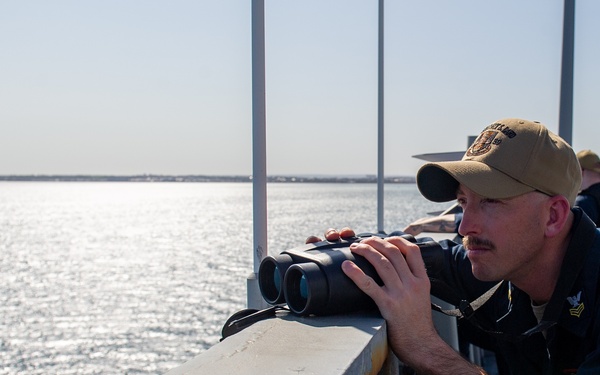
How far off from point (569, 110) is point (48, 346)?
1818cm

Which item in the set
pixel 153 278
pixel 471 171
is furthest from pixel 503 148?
pixel 153 278

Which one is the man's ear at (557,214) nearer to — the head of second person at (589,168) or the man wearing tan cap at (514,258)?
the man wearing tan cap at (514,258)

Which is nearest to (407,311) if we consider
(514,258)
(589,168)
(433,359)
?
(433,359)

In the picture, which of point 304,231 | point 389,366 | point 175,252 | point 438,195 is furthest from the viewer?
point 304,231

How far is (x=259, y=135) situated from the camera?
377 cm

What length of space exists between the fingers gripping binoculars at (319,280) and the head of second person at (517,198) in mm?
504

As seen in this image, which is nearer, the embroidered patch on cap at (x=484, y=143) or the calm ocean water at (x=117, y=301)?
the embroidered patch on cap at (x=484, y=143)

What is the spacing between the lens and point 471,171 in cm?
230

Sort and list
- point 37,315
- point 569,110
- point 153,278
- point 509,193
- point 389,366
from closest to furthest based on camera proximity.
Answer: point 389,366
point 509,193
point 569,110
point 37,315
point 153,278

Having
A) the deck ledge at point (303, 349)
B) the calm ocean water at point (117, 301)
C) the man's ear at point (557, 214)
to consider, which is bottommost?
the calm ocean water at point (117, 301)

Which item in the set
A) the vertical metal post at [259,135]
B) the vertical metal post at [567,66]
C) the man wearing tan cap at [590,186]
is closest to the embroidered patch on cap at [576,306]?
the vertical metal post at [259,135]

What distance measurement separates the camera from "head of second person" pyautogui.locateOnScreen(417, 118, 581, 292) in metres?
2.27

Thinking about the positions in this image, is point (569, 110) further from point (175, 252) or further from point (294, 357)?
point (175, 252)

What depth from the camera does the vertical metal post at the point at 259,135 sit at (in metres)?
3.73
